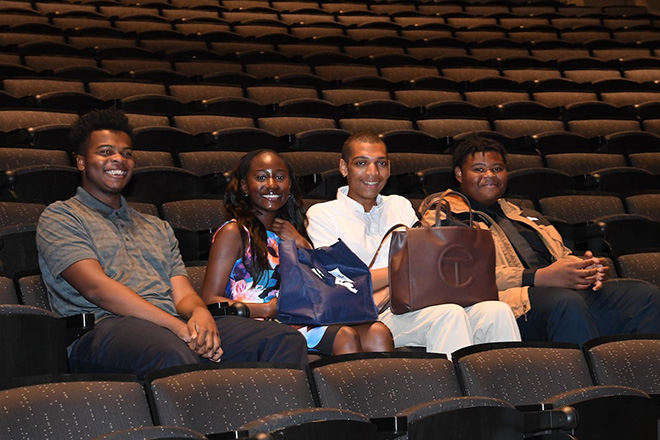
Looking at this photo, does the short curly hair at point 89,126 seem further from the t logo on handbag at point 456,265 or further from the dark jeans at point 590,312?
the dark jeans at point 590,312

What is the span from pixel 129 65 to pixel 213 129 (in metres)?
1.02

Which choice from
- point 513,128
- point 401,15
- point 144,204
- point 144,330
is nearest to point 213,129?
point 144,204

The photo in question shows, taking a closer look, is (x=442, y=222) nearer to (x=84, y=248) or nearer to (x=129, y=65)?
(x=84, y=248)

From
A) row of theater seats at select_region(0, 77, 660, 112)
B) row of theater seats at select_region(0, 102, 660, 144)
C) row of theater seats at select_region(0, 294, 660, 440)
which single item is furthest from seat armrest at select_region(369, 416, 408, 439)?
row of theater seats at select_region(0, 77, 660, 112)

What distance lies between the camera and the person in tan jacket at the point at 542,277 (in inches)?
76.0

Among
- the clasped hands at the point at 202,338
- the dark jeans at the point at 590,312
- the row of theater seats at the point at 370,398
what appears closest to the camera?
the row of theater seats at the point at 370,398

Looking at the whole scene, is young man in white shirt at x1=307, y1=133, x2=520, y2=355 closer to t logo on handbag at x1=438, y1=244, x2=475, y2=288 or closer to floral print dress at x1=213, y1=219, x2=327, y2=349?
t logo on handbag at x1=438, y1=244, x2=475, y2=288

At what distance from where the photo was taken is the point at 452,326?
175cm

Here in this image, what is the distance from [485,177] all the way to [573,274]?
1.18 feet

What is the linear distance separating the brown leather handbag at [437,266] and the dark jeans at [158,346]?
0.30m

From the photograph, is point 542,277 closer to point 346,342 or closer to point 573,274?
point 573,274

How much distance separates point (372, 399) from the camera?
1.30 metres

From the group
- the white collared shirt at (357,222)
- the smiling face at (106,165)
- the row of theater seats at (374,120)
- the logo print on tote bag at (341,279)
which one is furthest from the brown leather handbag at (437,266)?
the row of theater seats at (374,120)

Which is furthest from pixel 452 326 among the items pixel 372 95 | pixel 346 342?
pixel 372 95
